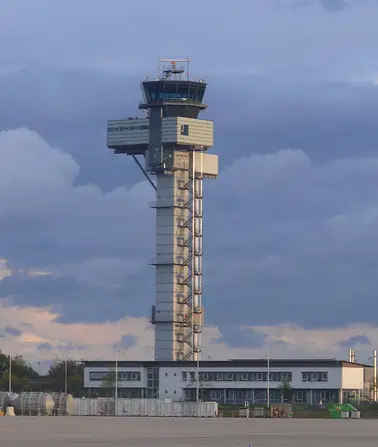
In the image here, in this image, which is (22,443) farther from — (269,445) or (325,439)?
(325,439)

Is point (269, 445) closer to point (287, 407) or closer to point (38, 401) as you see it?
point (38, 401)

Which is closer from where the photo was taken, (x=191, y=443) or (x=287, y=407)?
(x=191, y=443)

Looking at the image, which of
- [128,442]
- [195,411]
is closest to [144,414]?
[195,411]

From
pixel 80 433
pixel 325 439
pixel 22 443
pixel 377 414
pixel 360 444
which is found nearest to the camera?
pixel 22 443

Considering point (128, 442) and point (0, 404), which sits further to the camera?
point (0, 404)

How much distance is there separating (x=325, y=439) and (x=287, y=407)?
103 metres

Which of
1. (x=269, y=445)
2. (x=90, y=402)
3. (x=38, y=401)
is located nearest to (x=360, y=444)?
(x=269, y=445)

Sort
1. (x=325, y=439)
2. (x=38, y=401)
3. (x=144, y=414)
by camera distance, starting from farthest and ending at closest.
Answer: (x=144, y=414)
(x=38, y=401)
(x=325, y=439)

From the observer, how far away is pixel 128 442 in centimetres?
7325

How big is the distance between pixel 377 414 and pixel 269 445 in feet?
422

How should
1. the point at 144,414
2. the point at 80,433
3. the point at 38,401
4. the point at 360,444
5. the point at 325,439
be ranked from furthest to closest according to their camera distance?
1. the point at 144,414
2. the point at 38,401
3. the point at 80,433
4. the point at 325,439
5. the point at 360,444

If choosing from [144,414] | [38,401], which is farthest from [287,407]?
[38,401]

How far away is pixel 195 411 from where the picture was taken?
174m

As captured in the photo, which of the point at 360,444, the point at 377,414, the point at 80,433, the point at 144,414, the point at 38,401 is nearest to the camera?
the point at 360,444
